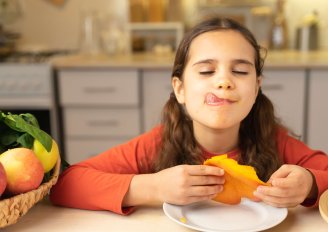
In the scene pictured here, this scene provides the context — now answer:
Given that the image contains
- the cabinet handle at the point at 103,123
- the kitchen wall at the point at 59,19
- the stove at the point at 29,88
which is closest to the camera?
the stove at the point at 29,88

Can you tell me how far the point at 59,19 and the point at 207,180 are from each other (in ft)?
8.76

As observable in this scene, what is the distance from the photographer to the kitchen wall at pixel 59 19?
10.4 ft

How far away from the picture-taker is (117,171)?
43.1 inches

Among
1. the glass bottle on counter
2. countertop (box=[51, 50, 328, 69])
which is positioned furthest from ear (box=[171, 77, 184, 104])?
the glass bottle on counter

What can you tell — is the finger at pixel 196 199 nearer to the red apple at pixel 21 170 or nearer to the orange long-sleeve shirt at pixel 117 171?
the orange long-sleeve shirt at pixel 117 171

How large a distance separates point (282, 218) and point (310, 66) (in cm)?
179

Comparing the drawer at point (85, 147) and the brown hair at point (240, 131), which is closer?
the brown hair at point (240, 131)

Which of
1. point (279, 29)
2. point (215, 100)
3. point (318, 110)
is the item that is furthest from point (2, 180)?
point (279, 29)

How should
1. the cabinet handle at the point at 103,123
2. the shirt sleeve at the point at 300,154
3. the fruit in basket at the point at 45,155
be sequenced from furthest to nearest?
the cabinet handle at the point at 103,123 < the shirt sleeve at the point at 300,154 < the fruit in basket at the point at 45,155

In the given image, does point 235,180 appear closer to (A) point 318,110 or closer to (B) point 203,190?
(B) point 203,190

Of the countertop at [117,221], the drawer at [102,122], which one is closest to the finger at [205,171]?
the countertop at [117,221]

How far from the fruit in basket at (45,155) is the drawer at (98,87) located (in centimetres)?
174

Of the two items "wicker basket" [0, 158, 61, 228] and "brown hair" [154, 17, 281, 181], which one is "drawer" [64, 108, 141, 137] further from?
"wicker basket" [0, 158, 61, 228]

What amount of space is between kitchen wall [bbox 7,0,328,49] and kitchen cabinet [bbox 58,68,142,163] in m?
0.71
